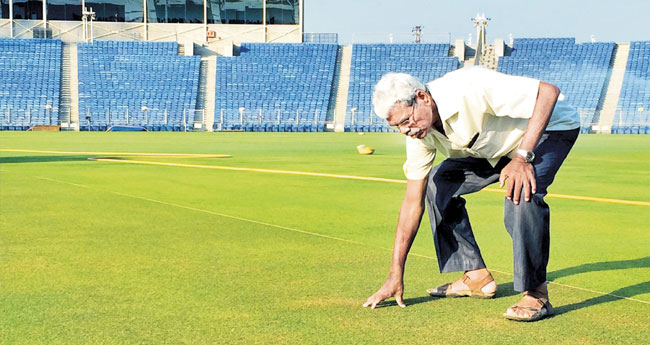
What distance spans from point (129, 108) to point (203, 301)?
50.3 m

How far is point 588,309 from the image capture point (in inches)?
179

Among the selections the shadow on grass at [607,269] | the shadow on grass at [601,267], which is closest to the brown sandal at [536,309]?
the shadow on grass at [607,269]

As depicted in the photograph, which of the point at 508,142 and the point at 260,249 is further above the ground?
the point at 508,142

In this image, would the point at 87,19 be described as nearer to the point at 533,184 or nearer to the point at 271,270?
the point at 271,270

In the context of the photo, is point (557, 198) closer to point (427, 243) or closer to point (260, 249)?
point (427, 243)

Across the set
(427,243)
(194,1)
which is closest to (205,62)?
(194,1)

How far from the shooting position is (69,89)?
55469mm

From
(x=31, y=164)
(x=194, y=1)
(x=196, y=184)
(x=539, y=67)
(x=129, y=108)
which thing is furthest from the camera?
(x=194, y=1)

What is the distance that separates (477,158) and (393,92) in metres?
1.04

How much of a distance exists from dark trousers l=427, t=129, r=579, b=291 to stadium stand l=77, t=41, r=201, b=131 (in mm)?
47758

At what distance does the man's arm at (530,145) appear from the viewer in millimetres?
4047

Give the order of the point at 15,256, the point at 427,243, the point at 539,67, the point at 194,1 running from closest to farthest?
the point at 15,256 < the point at 427,243 < the point at 539,67 < the point at 194,1

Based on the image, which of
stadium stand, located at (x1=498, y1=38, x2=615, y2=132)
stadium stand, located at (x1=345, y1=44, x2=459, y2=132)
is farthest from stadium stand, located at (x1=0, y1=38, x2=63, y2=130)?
stadium stand, located at (x1=498, y1=38, x2=615, y2=132)

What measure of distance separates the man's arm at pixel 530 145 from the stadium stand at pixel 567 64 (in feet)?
169
